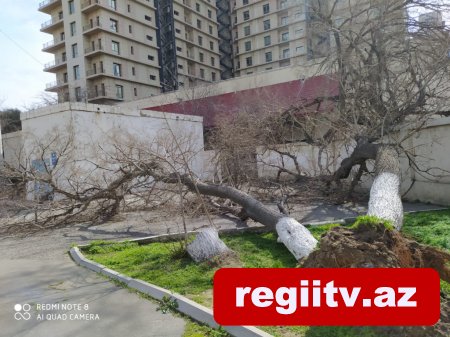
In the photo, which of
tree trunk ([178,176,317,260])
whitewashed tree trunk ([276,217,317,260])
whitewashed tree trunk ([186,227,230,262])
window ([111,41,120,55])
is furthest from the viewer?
window ([111,41,120,55])

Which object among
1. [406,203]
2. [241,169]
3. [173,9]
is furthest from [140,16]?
[406,203]

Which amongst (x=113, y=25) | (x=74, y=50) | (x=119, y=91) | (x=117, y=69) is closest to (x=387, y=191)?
(x=119, y=91)

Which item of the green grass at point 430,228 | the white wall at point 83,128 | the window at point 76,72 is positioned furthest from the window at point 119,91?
the green grass at point 430,228

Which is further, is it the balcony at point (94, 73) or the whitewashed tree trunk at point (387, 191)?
the balcony at point (94, 73)

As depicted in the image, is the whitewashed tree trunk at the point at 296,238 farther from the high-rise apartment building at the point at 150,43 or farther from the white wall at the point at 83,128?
the high-rise apartment building at the point at 150,43

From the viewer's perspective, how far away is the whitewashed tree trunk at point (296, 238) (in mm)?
5027

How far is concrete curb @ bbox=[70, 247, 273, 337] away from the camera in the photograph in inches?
127

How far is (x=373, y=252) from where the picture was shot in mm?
3633

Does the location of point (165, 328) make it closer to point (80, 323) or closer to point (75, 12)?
point (80, 323)

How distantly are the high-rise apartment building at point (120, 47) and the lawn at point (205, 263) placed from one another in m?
41.2

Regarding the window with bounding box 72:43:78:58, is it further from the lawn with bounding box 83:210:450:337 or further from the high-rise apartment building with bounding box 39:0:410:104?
the lawn with bounding box 83:210:450:337

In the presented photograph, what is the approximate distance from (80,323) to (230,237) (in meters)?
3.62

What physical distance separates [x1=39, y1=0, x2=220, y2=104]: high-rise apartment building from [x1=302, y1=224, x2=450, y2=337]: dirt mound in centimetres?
4385

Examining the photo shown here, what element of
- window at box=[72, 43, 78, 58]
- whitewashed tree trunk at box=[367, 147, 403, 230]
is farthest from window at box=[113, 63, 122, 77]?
whitewashed tree trunk at box=[367, 147, 403, 230]
